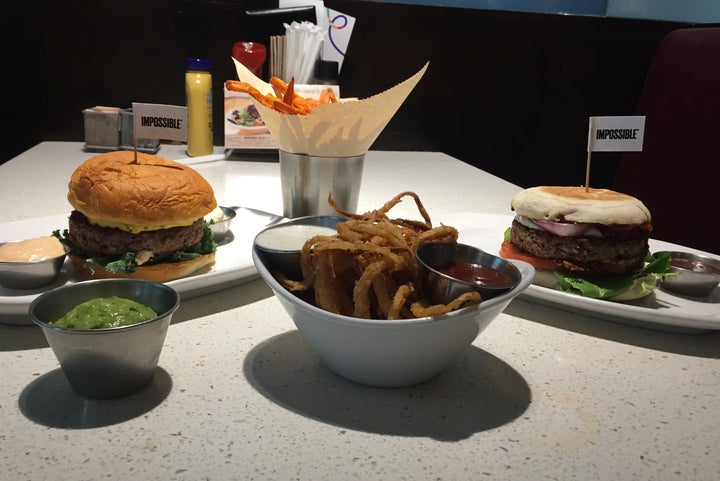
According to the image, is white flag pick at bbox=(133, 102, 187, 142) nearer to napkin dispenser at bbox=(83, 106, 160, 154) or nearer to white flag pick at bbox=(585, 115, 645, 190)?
white flag pick at bbox=(585, 115, 645, 190)

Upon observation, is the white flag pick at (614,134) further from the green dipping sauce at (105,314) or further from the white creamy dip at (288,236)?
the green dipping sauce at (105,314)

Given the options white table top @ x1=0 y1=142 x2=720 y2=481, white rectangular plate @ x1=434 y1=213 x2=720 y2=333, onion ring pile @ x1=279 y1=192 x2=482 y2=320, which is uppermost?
onion ring pile @ x1=279 y1=192 x2=482 y2=320

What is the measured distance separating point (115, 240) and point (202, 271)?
20 centimetres

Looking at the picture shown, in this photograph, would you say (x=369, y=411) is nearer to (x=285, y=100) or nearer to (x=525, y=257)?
(x=525, y=257)

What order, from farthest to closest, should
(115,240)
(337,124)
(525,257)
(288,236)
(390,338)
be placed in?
(337,124) → (525,257) → (115,240) → (288,236) → (390,338)

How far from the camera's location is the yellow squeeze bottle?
2.80 meters

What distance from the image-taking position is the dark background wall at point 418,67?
10.5 feet

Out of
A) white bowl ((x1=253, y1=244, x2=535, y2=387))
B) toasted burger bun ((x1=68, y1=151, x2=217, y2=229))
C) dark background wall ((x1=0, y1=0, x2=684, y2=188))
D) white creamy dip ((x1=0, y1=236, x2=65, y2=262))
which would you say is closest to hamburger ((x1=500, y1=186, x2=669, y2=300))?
white bowl ((x1=253, y1=244, x2=535, y2=387))

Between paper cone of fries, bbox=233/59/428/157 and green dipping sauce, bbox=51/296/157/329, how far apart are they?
0.78 meters

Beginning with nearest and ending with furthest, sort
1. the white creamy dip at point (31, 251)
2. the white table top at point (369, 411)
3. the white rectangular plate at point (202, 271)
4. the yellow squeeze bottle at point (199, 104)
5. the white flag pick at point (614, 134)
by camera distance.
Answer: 1. the white table top at point (369, 411)
2. the white rectangular plate at point (202, 271)
3. the white creamy dip at point (31, 251)
4. the white flag pick at point (614, 134)
5. the yellow squeeze bottle at point (199, 104)

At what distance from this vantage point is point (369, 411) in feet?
2.95

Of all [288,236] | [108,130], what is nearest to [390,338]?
[288,236]

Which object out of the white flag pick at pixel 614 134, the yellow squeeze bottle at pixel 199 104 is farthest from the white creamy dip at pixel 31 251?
the yellow squeeze bottle at pixel 199 104

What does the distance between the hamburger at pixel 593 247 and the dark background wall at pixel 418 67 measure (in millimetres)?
2397
